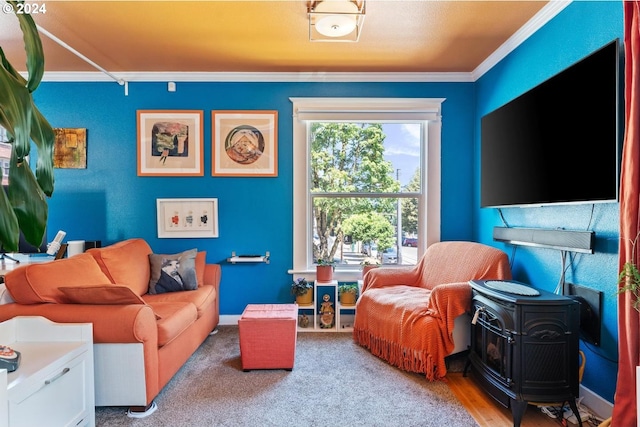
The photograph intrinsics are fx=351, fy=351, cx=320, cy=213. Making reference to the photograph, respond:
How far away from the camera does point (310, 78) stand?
3.60 m

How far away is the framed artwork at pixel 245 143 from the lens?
11.8ft

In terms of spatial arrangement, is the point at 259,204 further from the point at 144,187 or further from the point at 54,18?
the point at 54,18

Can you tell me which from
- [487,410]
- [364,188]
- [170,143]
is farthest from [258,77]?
[487,410]

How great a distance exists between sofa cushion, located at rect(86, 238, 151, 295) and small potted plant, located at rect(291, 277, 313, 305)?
1.33 meters

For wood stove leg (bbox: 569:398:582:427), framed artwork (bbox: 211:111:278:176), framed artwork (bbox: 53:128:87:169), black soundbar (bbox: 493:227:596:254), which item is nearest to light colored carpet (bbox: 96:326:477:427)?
wood stove leg (bbox: 569:398:582:427)

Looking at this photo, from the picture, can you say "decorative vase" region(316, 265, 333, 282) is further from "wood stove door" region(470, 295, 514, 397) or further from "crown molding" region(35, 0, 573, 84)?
"crown molding" region(35, 0, 573, 84)

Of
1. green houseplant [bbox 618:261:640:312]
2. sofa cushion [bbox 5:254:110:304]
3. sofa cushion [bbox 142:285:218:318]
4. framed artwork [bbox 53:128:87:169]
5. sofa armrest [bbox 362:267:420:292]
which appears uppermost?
framed artwork [bbox 53:128:87:169]

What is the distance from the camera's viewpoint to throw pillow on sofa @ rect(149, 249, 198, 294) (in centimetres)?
304

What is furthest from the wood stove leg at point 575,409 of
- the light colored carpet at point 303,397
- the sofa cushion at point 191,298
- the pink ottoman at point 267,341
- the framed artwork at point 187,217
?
the framed artwork at point 187,217

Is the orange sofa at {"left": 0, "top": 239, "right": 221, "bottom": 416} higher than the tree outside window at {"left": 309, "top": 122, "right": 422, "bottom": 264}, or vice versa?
the tree outside window at {"left": 309, "top": 122, "right": 422, "bottom": 264}

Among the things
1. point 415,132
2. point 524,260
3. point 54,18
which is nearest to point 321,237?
point 415,132

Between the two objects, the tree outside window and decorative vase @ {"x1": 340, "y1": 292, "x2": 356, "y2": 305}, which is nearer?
decorative vase @ {"x1": 340, "y1": 292, "x2": 356, "y2": 305}

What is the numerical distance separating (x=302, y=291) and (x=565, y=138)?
2.44 meters

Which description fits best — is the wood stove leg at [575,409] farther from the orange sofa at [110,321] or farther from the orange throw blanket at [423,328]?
the orange sofa at [110,321]
